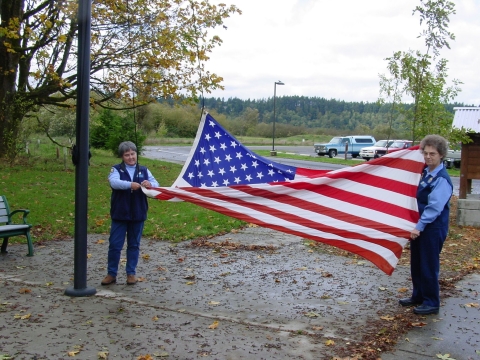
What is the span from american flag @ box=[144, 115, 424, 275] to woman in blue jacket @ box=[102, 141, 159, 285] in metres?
0.31

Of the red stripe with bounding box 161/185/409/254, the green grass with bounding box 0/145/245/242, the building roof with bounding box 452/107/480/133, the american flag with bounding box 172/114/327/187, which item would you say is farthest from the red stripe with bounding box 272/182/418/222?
the building roof with bounding box 452/107/480/133

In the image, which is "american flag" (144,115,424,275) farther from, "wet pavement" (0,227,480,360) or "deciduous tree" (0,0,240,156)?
"deciduous tree" (0,0,240,156)

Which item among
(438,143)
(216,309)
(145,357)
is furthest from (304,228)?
(145,357)

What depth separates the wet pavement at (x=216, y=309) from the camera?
5.03m

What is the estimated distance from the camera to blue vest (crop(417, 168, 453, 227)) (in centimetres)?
597

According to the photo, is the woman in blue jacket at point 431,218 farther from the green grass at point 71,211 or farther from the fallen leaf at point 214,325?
the green grass at point 71,211

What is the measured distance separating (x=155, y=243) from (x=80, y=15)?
4782mm

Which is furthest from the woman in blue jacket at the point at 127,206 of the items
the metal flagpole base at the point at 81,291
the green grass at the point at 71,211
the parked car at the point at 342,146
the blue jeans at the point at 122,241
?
the parked car at the point at 342,146

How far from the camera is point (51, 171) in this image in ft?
66.0

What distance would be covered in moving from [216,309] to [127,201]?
1850 mm

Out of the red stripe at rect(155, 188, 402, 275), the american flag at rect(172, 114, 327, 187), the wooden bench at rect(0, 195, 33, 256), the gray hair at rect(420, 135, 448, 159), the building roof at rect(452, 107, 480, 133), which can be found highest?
the building roof at rect(452, 107, 480, 133)

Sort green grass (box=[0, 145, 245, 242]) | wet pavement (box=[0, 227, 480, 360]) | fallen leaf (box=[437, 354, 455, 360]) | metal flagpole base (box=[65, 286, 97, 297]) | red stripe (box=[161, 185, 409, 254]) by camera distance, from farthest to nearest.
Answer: green grass (box=[0, 145, 245, 242])
metal flagpole base (box=[65, 286, 97, 297])
red stripe (box=[161, 185, 409, 254])
wet pavement (box=[0, 227, 480, 360])
fallen leaf (box=[437, 354, 455, 360])

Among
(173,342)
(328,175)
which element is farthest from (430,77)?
(173,342)

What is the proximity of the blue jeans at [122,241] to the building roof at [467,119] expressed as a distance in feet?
27.5
